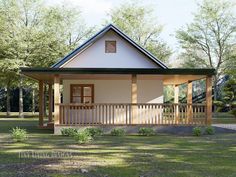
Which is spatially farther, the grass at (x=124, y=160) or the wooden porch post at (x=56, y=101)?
the wooden porch post at (x=56, y=101)

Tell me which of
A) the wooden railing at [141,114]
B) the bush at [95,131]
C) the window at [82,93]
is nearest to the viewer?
the bush at [95,131]

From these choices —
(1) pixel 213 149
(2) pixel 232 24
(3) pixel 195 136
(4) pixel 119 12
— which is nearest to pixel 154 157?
(1) pixel 213 149

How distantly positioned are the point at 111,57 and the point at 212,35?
22066 millimetres

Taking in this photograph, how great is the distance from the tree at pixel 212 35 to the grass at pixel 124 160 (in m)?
26.8

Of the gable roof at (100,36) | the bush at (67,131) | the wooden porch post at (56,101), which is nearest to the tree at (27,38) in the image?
the gable roof at (100,36)

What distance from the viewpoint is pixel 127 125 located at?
17.6 meters

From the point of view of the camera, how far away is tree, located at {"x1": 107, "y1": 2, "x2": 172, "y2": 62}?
41812 millimetres

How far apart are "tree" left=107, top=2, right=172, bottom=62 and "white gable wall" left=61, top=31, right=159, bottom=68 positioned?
21.4 meters

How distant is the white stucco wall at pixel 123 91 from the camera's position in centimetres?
2147

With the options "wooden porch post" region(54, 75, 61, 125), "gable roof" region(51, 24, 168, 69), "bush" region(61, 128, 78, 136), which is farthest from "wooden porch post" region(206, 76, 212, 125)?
"wooden porch post" region(54, 75, 61, 125)

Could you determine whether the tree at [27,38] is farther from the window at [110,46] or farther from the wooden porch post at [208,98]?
the wooden porch post at [208,98]

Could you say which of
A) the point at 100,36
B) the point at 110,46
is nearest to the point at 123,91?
the point at 110,46

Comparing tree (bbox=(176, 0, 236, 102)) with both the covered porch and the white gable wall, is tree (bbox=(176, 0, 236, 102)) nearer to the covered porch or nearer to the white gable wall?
the white gable wall

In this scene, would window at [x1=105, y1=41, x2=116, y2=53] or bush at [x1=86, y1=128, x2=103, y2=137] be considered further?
window at [x1=105, y1=41, x2=116, y2=53]
